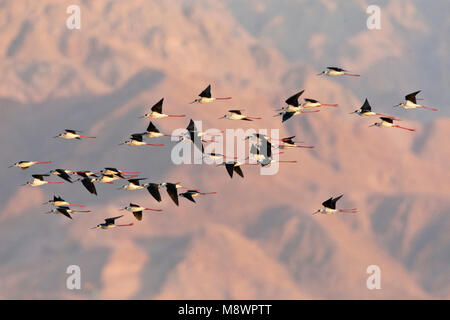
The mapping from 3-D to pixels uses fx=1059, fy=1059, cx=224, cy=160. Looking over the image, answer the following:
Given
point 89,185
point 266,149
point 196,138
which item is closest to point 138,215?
point 89,185

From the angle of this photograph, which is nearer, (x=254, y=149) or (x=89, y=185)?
(x=89, y=185)

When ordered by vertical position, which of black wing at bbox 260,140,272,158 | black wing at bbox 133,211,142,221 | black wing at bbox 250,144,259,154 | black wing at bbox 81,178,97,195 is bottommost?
black wing at bbox 133,211,142,221

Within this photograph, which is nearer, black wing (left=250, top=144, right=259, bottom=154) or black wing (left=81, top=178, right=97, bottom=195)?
black wing (left=81, top=178, right=97, bottom=195)

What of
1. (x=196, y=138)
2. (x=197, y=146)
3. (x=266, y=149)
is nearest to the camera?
(x=197, y=146)

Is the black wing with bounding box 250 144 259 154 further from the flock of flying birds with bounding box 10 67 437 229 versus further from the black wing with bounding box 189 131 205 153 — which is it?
the black wing with bounding box 189 131 205 153

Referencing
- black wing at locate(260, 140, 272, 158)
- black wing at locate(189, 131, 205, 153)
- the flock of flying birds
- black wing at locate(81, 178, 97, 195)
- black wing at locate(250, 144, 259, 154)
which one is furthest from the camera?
black wing at locate(250, 144, 259, 154)

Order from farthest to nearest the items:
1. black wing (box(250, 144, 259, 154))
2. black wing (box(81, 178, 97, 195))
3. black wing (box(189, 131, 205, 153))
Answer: black wing (box(250, 144, 259, 154)) → black wing (box(189, 131, 205, 153)) → black wing (box(81, 178, 97, 195))

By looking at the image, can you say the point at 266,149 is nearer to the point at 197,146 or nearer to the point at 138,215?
the point at 197,146

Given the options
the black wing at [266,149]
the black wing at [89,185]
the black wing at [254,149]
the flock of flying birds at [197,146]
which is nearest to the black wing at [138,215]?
the flock of flying birds at [197,146]

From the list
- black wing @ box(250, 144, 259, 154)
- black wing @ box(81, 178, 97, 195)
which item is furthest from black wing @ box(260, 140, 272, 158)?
black wing @ box(81, 178, 97, 195)
